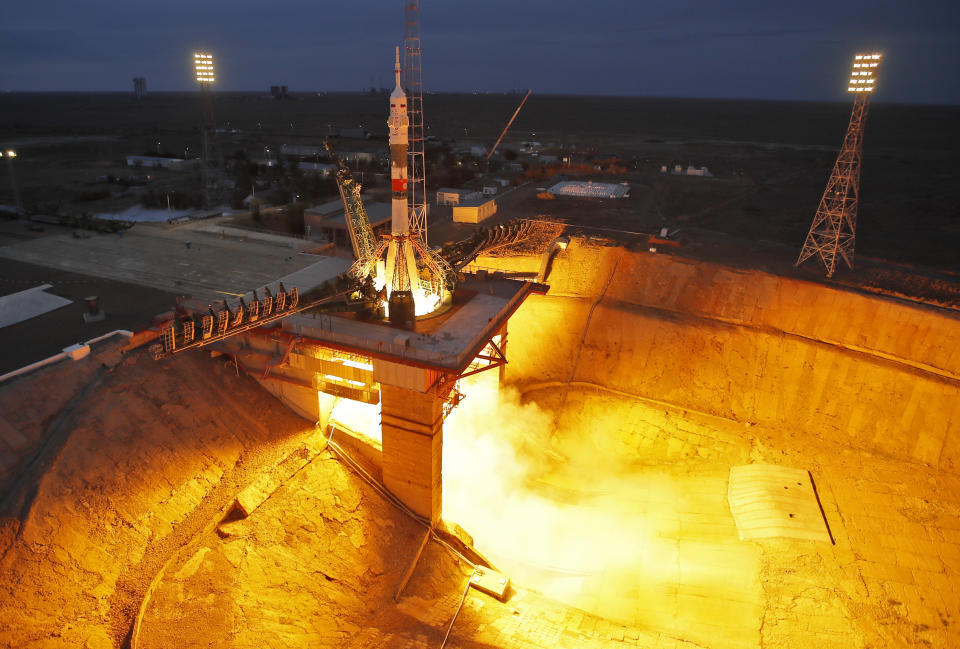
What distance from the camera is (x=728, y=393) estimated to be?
3650 cm

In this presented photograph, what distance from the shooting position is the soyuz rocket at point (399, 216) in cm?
2684

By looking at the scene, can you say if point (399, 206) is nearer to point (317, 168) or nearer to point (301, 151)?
point (317, 168)

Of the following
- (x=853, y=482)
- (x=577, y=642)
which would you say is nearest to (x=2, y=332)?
(x=577, y=642)

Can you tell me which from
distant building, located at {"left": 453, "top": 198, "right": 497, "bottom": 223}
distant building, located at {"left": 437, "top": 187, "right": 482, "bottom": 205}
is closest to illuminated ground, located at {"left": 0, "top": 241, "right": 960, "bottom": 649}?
distant building, located at {"left": 453, "top": 198, "right": 497, "bottom": 223}

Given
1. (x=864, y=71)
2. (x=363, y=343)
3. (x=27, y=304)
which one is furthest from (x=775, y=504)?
(x=27, y=304)

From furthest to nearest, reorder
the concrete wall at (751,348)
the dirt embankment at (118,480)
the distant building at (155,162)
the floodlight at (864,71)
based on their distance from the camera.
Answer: the distant building at (155,162) → the floodlight at (864,71) → the concrete wall at (751,348) → the dirt embankment at (118,480)

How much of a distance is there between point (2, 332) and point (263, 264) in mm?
15256

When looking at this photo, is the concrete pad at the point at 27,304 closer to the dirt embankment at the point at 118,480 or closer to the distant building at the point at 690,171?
the dirt embankment at the point at 118,480

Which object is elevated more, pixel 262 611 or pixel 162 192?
pixel 162 192

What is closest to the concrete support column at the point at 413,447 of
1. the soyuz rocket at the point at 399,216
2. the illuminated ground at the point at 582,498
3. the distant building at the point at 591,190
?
the illuminated ground at the point at 582,498

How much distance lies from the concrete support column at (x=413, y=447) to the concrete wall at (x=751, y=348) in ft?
50.7

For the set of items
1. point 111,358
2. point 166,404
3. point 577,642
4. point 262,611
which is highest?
point 111,358

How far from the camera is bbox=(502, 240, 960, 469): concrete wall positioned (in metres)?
32.7

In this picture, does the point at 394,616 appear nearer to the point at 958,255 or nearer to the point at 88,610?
the point at 88,610
